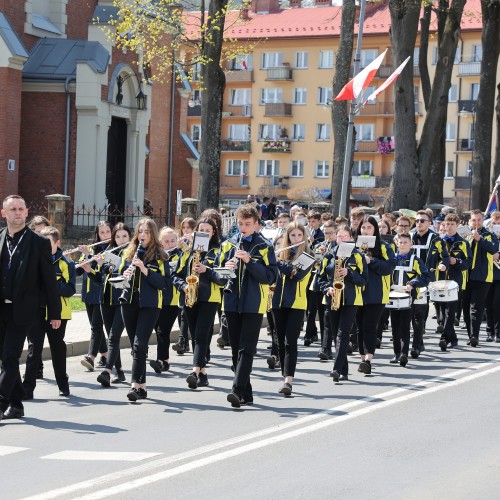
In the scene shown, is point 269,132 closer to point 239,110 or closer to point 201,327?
point 239,110

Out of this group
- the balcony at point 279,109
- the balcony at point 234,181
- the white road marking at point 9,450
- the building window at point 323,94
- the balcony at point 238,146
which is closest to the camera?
the white road marking at point 9,450

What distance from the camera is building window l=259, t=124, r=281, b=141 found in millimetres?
91438

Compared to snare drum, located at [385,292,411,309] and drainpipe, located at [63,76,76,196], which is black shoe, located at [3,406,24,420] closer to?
snare drum, located at [385,292,411,309]

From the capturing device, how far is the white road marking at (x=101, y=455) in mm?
9828

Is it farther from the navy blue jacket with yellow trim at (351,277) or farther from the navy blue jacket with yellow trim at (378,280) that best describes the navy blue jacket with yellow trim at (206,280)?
the navy blue jacket with yellow trim at (378,280)

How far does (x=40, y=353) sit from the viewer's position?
13.5 m

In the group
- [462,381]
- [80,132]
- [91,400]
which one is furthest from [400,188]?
[91,400]

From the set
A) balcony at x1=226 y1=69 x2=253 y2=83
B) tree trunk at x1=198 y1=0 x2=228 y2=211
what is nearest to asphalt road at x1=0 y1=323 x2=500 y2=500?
tree trunk at x1=198 y1=0 x2=228 y2=211

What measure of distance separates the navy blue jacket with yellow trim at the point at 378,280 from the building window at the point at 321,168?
238 ft

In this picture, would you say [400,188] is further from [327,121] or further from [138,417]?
[327,121]

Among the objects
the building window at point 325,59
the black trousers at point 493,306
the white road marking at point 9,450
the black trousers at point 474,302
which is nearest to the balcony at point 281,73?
the building window at point 325,59

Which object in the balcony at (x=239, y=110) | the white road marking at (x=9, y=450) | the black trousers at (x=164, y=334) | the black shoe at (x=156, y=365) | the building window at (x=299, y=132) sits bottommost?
the black shoe at (x=156, y=365)

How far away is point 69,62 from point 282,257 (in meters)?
26.1

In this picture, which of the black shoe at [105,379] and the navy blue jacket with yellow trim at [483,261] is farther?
the navy blue jacket with yellow trim at [483,261]
